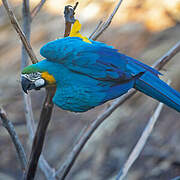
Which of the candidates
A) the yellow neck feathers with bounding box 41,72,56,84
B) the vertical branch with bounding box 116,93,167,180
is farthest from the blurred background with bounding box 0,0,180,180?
the yellow neck feathers with bounding box 41,72,56,84

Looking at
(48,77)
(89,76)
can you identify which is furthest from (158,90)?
(48,77)

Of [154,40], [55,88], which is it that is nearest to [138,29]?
[154,40]

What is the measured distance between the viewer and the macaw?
0.74 meters

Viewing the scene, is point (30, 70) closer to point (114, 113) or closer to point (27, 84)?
point (27, 84)

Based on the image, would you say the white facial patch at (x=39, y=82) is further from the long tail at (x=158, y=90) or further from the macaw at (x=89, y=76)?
the long tail at (x=158, y=90)

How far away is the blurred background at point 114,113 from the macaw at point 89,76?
1162 millimetres

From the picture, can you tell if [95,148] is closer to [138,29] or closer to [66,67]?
[138,29]

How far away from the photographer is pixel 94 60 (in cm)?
77

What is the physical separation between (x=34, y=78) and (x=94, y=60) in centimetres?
15

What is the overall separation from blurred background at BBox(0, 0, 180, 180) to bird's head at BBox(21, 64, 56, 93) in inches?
45.8

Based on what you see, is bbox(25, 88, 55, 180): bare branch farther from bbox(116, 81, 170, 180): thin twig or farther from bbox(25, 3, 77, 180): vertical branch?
bbox(116, 81, 170, 180): thin twig

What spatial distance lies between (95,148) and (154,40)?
0.83 meters

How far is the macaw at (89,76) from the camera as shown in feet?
2.43

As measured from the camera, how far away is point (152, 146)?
6.30 ft
